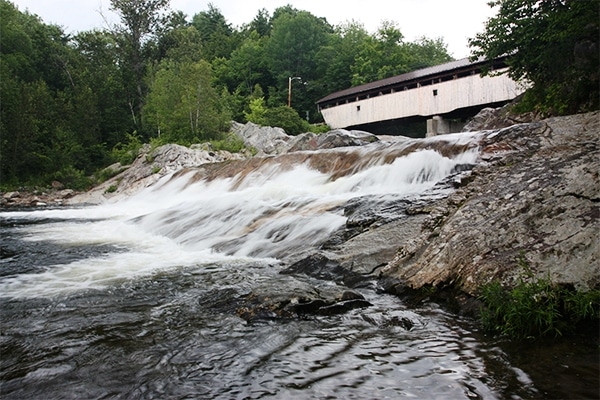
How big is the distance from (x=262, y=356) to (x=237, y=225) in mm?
6417

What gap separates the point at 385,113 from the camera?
→ 33.1 metres

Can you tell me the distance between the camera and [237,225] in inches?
379

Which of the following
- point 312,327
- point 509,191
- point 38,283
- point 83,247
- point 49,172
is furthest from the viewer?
point 49,172

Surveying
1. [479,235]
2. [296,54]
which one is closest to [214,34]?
[296,54]

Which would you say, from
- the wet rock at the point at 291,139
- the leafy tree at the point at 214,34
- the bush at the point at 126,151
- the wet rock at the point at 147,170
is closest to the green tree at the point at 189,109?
the bush at the point at 126,151

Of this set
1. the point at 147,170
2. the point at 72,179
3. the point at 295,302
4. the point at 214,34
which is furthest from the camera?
the point at 214,34

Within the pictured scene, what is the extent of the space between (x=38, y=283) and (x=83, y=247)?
3145 millimetres

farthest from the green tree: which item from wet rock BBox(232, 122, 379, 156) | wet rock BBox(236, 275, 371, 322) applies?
wet rock BBox(236, 275, 371, 322)

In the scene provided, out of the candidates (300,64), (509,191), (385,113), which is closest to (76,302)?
(509,191)

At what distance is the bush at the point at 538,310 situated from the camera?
3.39 m

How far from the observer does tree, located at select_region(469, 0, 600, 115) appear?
1201 cm

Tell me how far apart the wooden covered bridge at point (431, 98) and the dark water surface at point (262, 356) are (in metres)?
24.2

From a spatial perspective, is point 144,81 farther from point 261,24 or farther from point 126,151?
point 261,24

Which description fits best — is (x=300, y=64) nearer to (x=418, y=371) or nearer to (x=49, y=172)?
(x=49, y=172)
